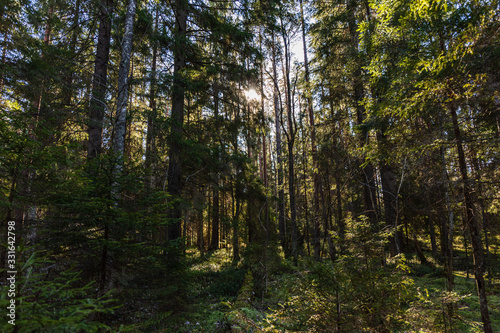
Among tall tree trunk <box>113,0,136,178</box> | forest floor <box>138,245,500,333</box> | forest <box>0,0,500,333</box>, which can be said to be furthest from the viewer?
tall tree trunk <box>113,0,136,178</box>

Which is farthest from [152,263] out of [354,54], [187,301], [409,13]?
[354,54]

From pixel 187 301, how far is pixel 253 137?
773cm

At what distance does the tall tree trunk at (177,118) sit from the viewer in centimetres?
795

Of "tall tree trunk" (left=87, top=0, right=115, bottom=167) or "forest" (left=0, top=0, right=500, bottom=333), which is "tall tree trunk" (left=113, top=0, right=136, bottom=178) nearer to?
"forest" (left=0, top=0, right=500, bottom=333)

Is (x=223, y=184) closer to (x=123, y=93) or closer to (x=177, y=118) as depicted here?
(x=177, y=118)

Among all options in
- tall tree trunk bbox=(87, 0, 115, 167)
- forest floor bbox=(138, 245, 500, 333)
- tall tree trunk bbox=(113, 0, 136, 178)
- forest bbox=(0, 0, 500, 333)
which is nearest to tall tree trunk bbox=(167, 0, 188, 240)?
forest bbox=(0, 0, 500, 333)

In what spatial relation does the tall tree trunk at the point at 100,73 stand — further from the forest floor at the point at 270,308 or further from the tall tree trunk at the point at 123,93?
the forest floor at the point at 270,308

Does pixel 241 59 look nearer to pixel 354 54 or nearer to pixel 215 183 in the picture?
pixel 354 54

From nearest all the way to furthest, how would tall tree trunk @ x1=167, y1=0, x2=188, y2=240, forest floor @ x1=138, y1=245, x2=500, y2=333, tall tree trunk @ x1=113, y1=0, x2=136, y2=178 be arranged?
forest floor @ x1=138, y1=245, x2=500, y2=333, tall tree trunk @ x1=113, y1=0, x2=136, y2=178, tall tree trunk @ x1=167, y1=0, x2=188, y2=240

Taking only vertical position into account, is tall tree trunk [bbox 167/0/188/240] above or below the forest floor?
above

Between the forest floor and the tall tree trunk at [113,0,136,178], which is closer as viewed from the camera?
the forest floor

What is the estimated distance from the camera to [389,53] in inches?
225

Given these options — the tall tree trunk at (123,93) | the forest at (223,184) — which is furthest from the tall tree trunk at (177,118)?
the tall tree trunk at (123,93)

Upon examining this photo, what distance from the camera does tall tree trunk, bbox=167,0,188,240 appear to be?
795cm
